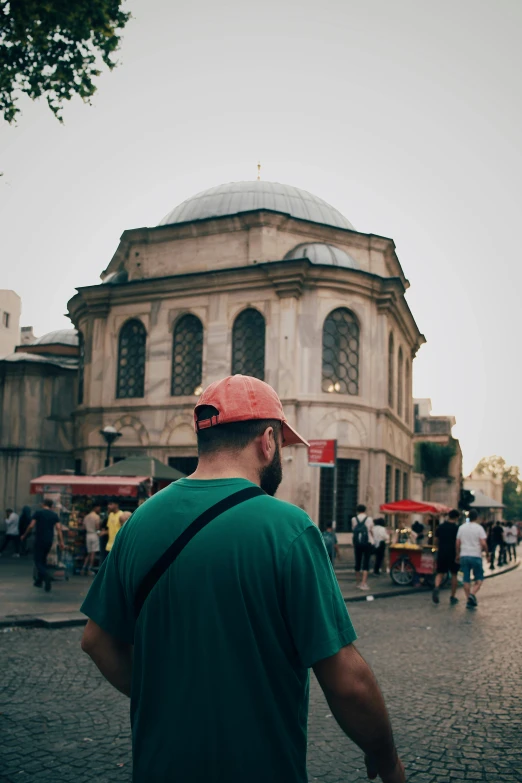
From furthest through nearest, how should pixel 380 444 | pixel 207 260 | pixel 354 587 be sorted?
pixel 207 260
pixel 380 444
pixel 354 587

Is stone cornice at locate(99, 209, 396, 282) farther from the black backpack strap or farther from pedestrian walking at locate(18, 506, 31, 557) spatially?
the black backpack strap

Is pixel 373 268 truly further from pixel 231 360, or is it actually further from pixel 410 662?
pixel 410 662

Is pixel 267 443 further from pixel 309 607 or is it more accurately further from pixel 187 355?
pixel 187 355

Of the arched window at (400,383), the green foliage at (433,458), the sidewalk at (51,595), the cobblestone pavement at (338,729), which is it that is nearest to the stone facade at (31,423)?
the sidewalk at (51,595)

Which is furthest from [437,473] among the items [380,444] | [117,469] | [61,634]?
[61,634]

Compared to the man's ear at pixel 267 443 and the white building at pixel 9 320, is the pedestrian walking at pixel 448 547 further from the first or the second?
the white building at pixel 9 320

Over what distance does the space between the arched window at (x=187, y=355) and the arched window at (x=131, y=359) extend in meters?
1.45

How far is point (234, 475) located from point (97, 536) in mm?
16805

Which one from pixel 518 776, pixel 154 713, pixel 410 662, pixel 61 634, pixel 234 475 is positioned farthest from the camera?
pixel 61 634

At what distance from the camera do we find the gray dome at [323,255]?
2655 centimetres

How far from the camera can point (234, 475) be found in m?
2.32

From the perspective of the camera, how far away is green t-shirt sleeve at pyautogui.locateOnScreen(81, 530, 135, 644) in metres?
2.41

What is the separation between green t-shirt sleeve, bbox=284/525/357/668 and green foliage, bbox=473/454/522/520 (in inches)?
5358

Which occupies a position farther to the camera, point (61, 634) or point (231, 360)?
point (231, 360)
